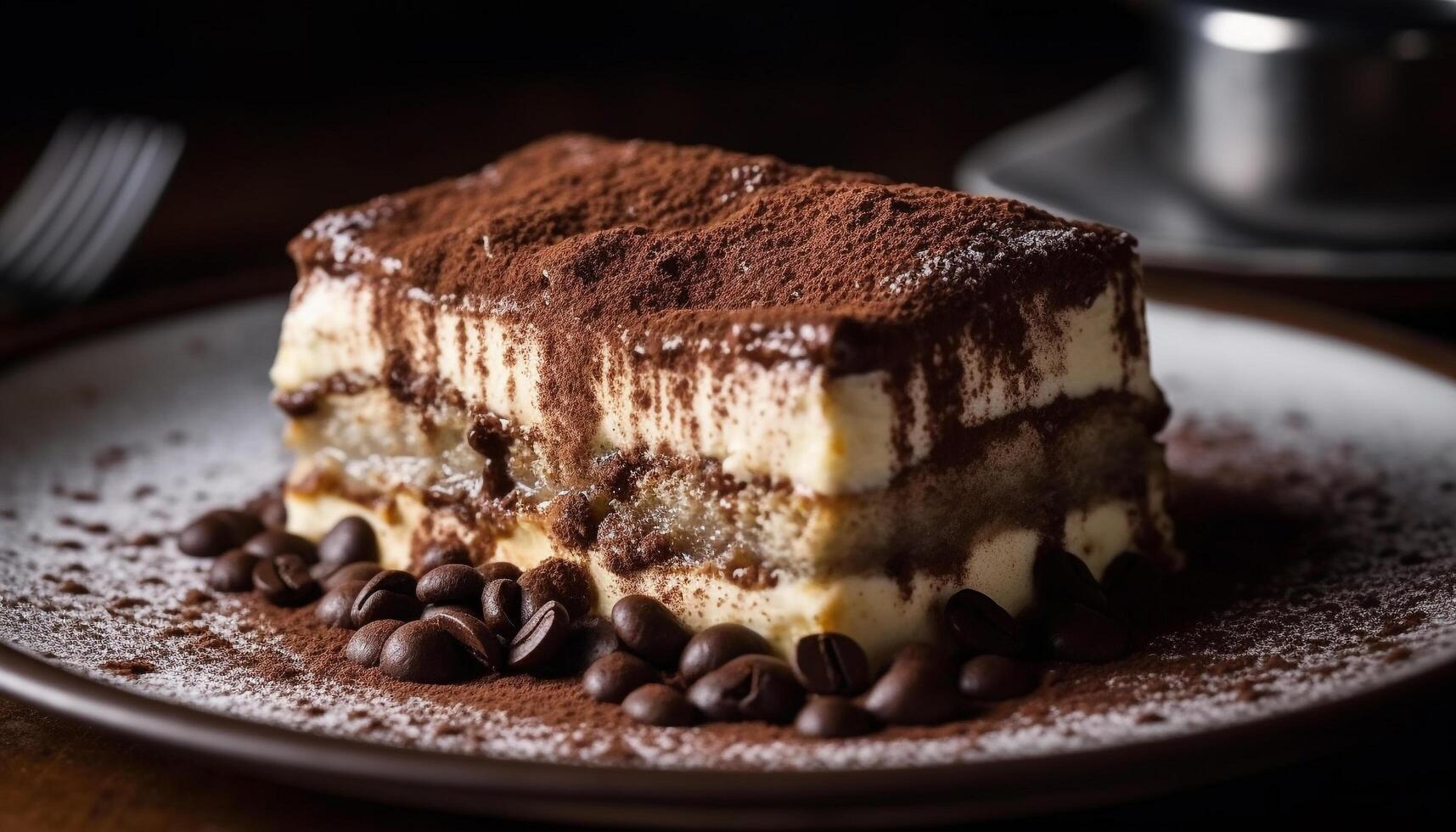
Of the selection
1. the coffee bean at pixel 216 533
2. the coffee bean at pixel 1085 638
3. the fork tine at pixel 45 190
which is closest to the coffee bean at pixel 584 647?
the coffee bean at pixel 1085 638

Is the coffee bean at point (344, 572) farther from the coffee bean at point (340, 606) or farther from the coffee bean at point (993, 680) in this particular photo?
the coffee bean at point (993, 680)

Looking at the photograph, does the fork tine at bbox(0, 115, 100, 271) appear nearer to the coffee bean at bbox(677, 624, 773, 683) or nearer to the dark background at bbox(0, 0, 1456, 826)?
the dark background at bbox(0, 0, 1456, 826)

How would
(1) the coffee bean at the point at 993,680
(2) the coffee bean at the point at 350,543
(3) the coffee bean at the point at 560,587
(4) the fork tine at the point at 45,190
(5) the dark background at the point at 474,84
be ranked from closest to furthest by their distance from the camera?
(1) the coffee bean at the point at 993,680 < (3) the coffee bean at the point at 560,587 < (2) the coffee bean at the point at 350,543 < (4) the fork tine at the point at 45,190 < (5) the dark background at the point at 474,84

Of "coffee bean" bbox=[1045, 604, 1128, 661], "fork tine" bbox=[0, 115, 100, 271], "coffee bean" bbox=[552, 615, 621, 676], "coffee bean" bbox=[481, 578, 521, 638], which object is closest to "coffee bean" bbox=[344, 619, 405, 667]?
"coffee bean" bbox=[481, 578, 521, 638]

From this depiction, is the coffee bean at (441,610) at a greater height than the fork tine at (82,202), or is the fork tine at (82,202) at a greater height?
the fork tine at (82,202)

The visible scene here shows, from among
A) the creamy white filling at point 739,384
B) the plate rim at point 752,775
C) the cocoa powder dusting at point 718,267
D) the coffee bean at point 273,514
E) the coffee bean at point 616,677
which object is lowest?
the coffee bean at point 273,514
